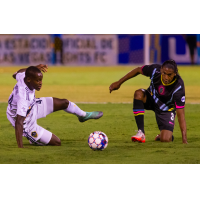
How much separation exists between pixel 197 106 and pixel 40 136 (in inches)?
275

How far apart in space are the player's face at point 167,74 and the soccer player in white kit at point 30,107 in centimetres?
173

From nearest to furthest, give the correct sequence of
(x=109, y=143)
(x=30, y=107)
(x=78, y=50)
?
(x=30, y=107), (x=109, y=143), (x=78, y=50)

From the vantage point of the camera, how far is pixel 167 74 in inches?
→ 279

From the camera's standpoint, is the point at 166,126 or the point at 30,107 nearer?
the point at 30,107

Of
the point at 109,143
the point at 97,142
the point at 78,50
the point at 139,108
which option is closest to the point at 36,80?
the point at 97,142

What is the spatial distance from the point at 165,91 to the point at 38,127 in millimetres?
2421

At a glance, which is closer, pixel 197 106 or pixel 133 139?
pixel 133 139

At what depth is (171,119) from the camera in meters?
7.82

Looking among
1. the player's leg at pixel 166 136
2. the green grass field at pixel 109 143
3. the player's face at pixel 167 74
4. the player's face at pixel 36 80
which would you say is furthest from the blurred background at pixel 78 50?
the player's face at pixel 36 80

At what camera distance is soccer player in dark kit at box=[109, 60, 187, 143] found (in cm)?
713

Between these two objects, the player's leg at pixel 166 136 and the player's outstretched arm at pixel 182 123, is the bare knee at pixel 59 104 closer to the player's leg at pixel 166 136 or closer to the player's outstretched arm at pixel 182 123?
the player's leg at pixel 166 136

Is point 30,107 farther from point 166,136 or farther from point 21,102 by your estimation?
point 166,136

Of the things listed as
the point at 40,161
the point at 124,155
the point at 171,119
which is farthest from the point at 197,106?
the point at 40,161

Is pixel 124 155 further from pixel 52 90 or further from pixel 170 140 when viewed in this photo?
pixel 52 90
